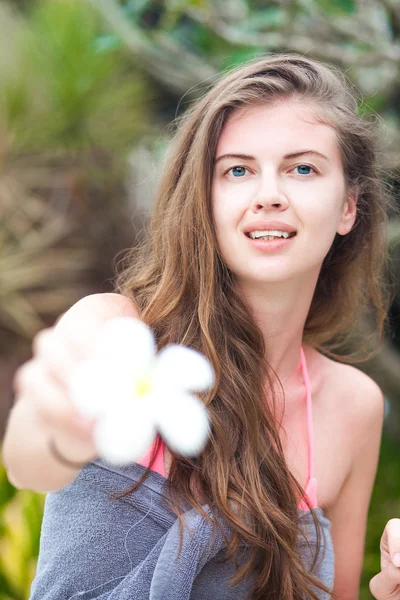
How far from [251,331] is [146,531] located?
49 cm

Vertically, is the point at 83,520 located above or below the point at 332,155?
below

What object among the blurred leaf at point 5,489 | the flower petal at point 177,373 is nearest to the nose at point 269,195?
the flower petal at point 177,373

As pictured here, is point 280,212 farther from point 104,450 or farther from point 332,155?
point 104,450

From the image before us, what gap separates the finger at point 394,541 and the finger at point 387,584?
0.04m

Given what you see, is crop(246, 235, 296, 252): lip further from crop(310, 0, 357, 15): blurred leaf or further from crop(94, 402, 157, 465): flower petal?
crop(310, 0, 357, 15): blurred leaf

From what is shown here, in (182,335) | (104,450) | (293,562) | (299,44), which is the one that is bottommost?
(293,562)

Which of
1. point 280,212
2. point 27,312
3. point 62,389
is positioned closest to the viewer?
point 62,389

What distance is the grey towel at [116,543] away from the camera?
1.51 metres

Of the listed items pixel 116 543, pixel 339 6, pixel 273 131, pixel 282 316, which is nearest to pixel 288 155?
pixel 273 131

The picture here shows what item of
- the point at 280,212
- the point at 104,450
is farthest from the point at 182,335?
the point at 104,450

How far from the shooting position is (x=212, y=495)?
158cm

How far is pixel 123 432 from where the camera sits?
963mm

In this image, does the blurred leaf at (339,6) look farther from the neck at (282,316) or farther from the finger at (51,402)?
the finger at (51,402)

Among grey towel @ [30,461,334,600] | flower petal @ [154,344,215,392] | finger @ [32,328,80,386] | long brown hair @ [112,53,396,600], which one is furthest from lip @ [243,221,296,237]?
finger @ [32,328,80,386]
